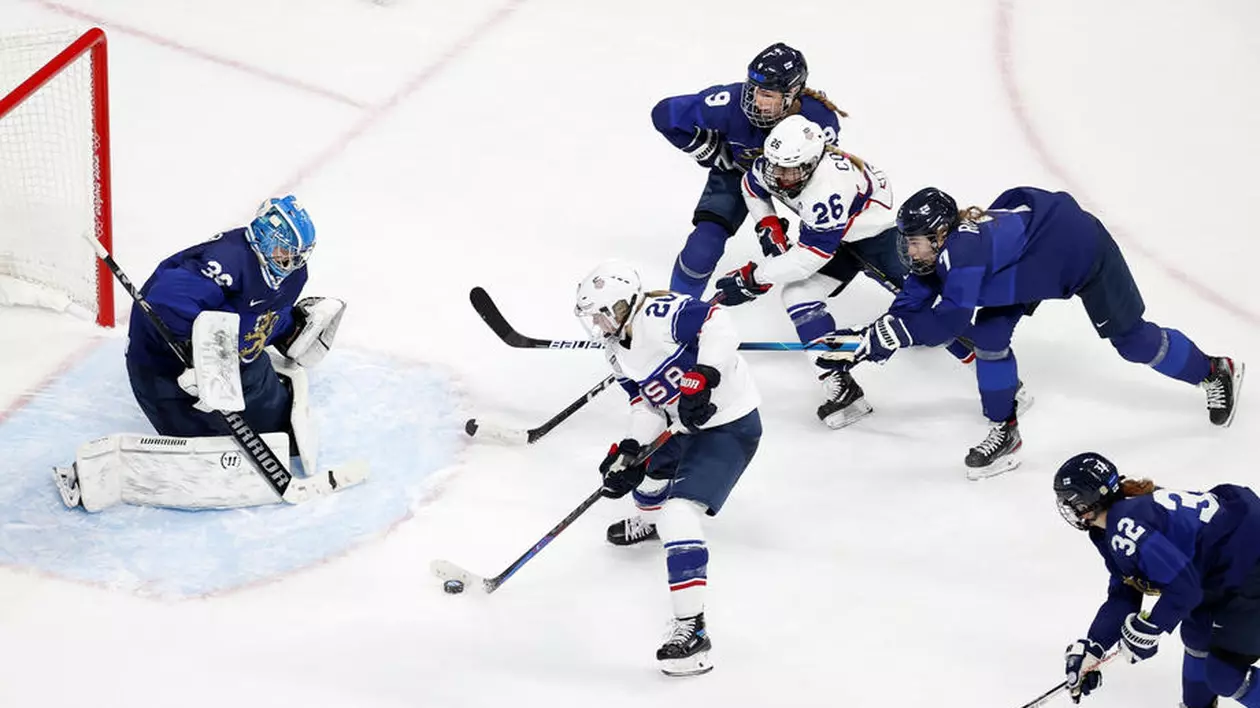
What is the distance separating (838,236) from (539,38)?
253 cm

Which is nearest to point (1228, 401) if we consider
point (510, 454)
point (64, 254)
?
point (510, 454)

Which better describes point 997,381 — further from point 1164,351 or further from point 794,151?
point 794,151

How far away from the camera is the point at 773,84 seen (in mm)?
5102

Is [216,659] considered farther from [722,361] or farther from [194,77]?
[194,77]

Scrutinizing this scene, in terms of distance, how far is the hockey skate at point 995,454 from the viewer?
197 inches

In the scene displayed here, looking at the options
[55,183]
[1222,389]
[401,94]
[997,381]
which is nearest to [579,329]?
[997,381]

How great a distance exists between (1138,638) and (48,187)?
358cm

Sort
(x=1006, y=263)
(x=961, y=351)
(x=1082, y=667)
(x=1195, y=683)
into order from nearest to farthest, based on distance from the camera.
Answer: (x=1082, y=667) → (x=1195, y=683) → (x=1006, y=263) → (x=961, y=351)

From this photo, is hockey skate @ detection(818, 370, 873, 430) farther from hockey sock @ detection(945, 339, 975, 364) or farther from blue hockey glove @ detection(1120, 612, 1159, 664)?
blue hockey glove @ detection(1120, 612, 1159, 664)

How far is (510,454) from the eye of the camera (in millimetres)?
5008

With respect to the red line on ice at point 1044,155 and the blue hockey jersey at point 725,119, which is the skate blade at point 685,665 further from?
the red line on ice at point 1044,155

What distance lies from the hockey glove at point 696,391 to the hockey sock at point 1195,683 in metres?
1.33

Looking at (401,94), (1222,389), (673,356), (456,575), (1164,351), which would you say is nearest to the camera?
(673,356)

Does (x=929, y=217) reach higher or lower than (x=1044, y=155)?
higher
